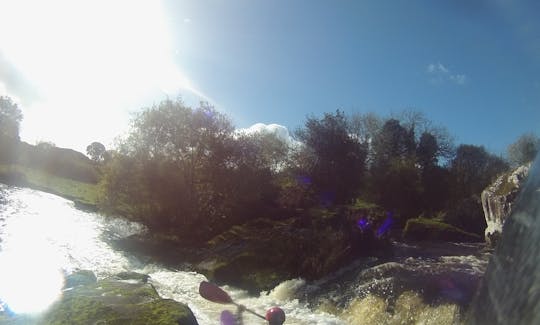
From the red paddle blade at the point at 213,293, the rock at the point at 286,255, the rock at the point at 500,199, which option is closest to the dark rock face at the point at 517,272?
the red paddle blade at the point at 213,293

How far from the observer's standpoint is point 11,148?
55906mm

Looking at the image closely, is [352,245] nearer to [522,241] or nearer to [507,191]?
[507,191]

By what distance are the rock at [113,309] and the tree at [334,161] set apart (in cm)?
2997

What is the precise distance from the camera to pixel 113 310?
632cm

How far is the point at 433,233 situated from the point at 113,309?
23800 mm

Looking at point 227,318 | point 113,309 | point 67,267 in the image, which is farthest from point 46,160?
point 113,309

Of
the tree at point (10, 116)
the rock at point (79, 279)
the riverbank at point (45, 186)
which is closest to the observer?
the rock at point (79, 279)

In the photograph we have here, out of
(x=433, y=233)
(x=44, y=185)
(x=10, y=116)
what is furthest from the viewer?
(x=10, y=116)

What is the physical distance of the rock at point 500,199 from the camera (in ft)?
52.6

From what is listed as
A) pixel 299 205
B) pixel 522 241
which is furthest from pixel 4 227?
pixel 522 241

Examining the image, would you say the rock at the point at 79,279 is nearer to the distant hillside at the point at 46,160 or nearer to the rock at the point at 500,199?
the rock at the point at 500,199

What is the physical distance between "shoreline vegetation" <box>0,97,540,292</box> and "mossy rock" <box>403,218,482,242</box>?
68mm

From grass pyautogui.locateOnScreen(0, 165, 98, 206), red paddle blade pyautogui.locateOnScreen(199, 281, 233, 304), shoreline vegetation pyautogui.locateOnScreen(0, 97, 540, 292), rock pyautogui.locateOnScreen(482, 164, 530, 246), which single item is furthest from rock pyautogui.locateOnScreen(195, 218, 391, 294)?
grass pyautogui.locateOnScreen(0, 165, 98, 206)

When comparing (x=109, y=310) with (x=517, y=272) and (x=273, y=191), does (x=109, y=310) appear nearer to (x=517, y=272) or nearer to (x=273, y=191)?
(x=517, y=272)
